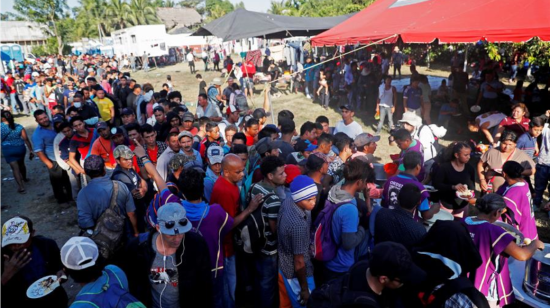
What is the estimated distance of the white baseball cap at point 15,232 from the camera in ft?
8.74

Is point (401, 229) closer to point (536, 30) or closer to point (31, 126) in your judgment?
point (536, 30)

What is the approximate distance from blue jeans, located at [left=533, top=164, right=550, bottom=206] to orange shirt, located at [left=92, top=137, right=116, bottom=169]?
264 inches

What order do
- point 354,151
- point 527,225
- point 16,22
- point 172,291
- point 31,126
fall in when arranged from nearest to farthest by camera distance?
point 172,291, point 527,225, point 354,151, point 31,126, point 16,22

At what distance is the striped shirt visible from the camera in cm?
318

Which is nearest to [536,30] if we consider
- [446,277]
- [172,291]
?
[446,277]

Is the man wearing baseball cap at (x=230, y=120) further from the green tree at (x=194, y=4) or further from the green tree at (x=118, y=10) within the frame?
the green tree at (x=194, y=4)

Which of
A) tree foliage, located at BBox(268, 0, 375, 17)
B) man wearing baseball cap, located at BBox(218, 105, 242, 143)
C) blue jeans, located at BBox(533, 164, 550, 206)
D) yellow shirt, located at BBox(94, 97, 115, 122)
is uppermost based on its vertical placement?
tree foliage, located at BBox(268, 0, 375, 17)

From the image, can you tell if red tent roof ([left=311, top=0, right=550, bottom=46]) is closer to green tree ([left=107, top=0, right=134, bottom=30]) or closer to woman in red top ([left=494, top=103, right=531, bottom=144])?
woman in red top ([left=494, top=103, right=531, bottom=144])

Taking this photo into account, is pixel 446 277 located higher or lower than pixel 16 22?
lower

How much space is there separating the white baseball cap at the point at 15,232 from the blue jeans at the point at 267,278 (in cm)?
193

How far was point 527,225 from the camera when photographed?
12.0 ft

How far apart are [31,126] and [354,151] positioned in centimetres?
1388

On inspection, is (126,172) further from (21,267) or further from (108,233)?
(21,267)

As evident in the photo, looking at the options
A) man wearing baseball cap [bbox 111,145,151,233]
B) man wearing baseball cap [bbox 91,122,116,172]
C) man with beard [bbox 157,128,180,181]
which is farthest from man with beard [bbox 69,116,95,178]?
man wearing baseball cap [bbox 111,145,151,233]
